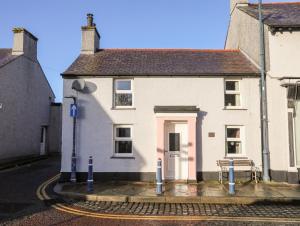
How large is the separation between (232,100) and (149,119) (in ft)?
13.1

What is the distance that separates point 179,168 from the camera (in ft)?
45.8

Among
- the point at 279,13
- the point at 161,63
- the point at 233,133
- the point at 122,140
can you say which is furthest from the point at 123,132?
the point at 279,13

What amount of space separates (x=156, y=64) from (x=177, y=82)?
1733mm

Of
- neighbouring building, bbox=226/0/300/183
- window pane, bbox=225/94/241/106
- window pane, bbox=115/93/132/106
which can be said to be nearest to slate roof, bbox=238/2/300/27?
neighbouring building, bbox=226/0/300/183

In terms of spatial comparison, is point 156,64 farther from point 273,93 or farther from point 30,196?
point 30,196

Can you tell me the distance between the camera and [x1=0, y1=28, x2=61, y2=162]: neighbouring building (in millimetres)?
20688

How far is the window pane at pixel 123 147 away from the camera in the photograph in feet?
46.9

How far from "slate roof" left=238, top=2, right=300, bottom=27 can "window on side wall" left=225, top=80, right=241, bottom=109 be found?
3.03m

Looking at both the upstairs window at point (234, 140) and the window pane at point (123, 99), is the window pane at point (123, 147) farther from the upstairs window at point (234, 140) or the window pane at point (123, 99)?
the upstairs window at point (234, 140)

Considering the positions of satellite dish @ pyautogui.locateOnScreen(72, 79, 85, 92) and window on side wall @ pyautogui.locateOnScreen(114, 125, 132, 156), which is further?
window on side wall @ pyautogui.locateOnScreen(114, 125, 132, 156)

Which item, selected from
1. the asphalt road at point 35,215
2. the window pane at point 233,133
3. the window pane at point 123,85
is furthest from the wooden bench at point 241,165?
the asphalt road at point 35,215

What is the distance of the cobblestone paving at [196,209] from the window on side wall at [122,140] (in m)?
4.14

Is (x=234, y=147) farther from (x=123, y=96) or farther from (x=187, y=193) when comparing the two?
(x=123, y=96)

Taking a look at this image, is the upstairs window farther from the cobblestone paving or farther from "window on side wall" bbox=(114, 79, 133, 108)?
"window on side wall" bbox=(114, 79, 133, 108)
